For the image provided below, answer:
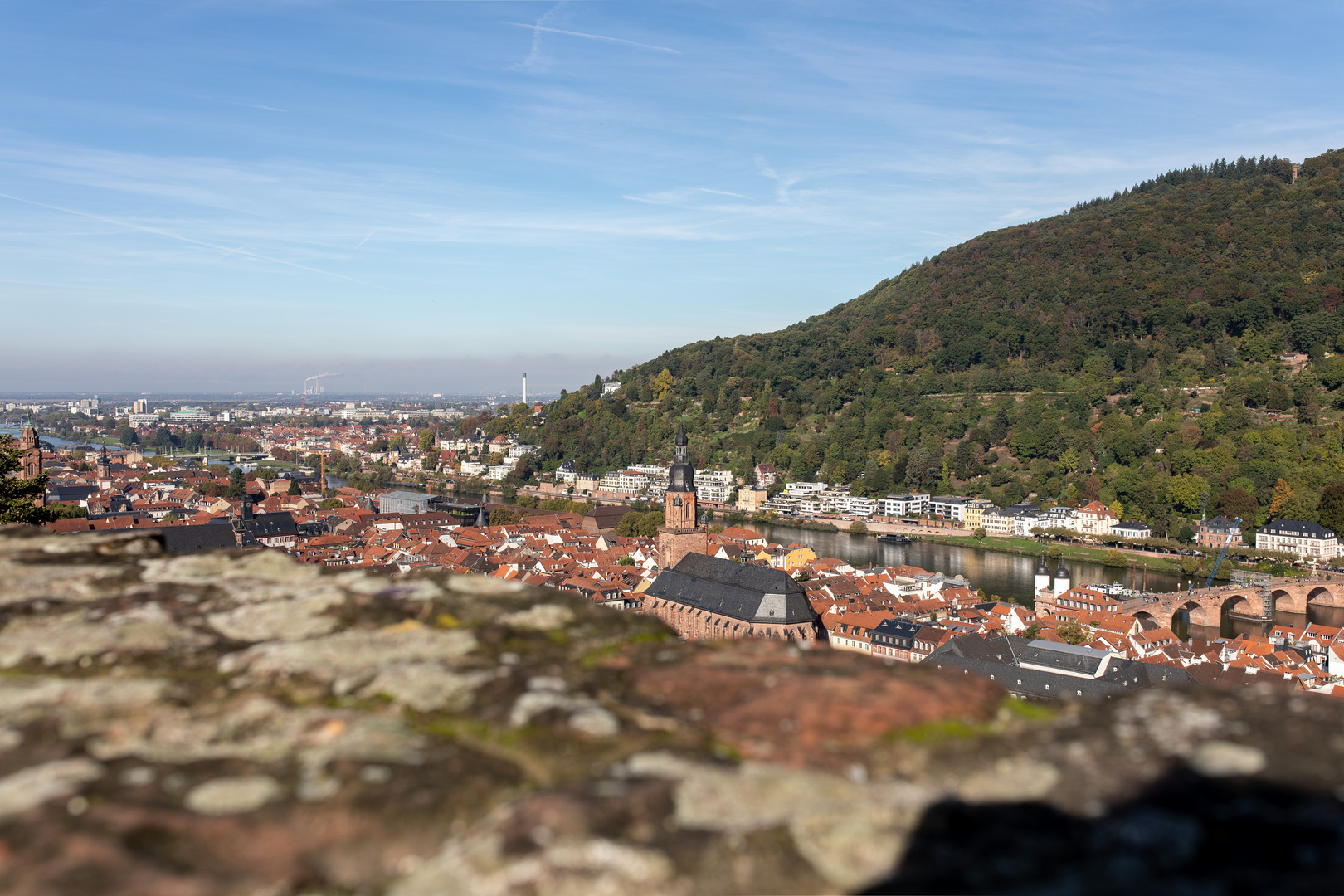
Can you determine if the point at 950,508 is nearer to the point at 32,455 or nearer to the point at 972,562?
the point at 972,562

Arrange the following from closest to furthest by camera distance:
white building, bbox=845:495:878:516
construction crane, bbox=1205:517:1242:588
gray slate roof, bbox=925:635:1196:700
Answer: gray slate roof, bbox=925:635:1196:700
construction crane, bbox=1205:517:1242:588
white building, bbox=845:495:878:516

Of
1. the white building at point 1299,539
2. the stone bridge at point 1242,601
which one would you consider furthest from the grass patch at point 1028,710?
the white building at point 1299,539

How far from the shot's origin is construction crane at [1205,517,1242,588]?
70.8 meters

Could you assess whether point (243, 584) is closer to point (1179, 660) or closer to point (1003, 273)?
point (1179, 660)

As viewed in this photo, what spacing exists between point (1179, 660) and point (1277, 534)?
156 feet

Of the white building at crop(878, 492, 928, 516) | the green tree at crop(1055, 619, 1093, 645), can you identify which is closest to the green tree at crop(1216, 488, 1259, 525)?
the white building at crop(878, 492, 928, 516)

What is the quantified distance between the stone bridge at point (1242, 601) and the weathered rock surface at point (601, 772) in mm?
60700

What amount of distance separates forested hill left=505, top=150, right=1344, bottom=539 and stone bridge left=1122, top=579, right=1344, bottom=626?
2574cm

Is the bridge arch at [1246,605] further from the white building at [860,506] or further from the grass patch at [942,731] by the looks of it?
the grass patch at [942,731]

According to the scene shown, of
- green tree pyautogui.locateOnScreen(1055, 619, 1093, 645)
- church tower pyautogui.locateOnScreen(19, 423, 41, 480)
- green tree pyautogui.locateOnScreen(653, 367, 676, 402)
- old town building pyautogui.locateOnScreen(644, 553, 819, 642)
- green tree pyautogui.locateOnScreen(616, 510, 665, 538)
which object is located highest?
green tree pyautogui.locateOnScreen(653, 367, 676, 402)

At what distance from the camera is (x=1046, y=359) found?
Answer: 14238 centimetres

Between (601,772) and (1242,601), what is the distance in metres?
74.6

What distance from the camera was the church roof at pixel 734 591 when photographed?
1762 inches

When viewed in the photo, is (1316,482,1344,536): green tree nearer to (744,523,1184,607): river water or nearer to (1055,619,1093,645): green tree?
(744,523,1184,607): river water
